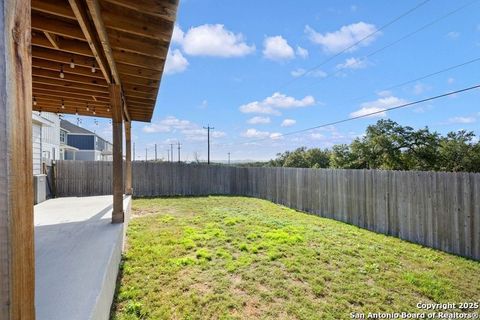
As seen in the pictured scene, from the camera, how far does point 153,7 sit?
85.3 inches

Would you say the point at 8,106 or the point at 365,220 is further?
the point at 365,220

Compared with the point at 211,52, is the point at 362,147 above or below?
below

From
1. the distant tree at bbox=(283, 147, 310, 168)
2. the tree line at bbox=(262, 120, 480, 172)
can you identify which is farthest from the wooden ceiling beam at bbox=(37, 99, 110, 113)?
the distant tree at bbox=(283, 147, 310, 168)

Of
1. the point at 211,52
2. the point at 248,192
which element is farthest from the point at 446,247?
the point at 211,52

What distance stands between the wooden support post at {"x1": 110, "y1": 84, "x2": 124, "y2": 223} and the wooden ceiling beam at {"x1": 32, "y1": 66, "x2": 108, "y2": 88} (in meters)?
0.66

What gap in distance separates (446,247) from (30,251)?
241 inches

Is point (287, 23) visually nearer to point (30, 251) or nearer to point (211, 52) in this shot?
point (211, 52)

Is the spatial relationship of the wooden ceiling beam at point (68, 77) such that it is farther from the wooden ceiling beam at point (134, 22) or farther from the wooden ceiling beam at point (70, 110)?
the wooden ceiling beam at point (70, 110)

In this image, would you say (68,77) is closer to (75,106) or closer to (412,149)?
(75,106)

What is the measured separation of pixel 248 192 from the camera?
13.2 metres

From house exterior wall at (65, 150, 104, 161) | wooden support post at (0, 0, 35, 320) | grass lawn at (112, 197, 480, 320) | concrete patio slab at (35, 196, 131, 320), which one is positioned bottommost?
grass lawn at (112, 197, 480, 320)

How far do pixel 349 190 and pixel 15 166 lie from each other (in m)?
7.46

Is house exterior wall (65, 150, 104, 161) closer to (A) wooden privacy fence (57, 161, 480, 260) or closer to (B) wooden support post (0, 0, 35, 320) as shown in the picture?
(A) wooden privacy fence (57, 161, 480, 260)

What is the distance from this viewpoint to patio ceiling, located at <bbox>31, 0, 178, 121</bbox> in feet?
7.46
